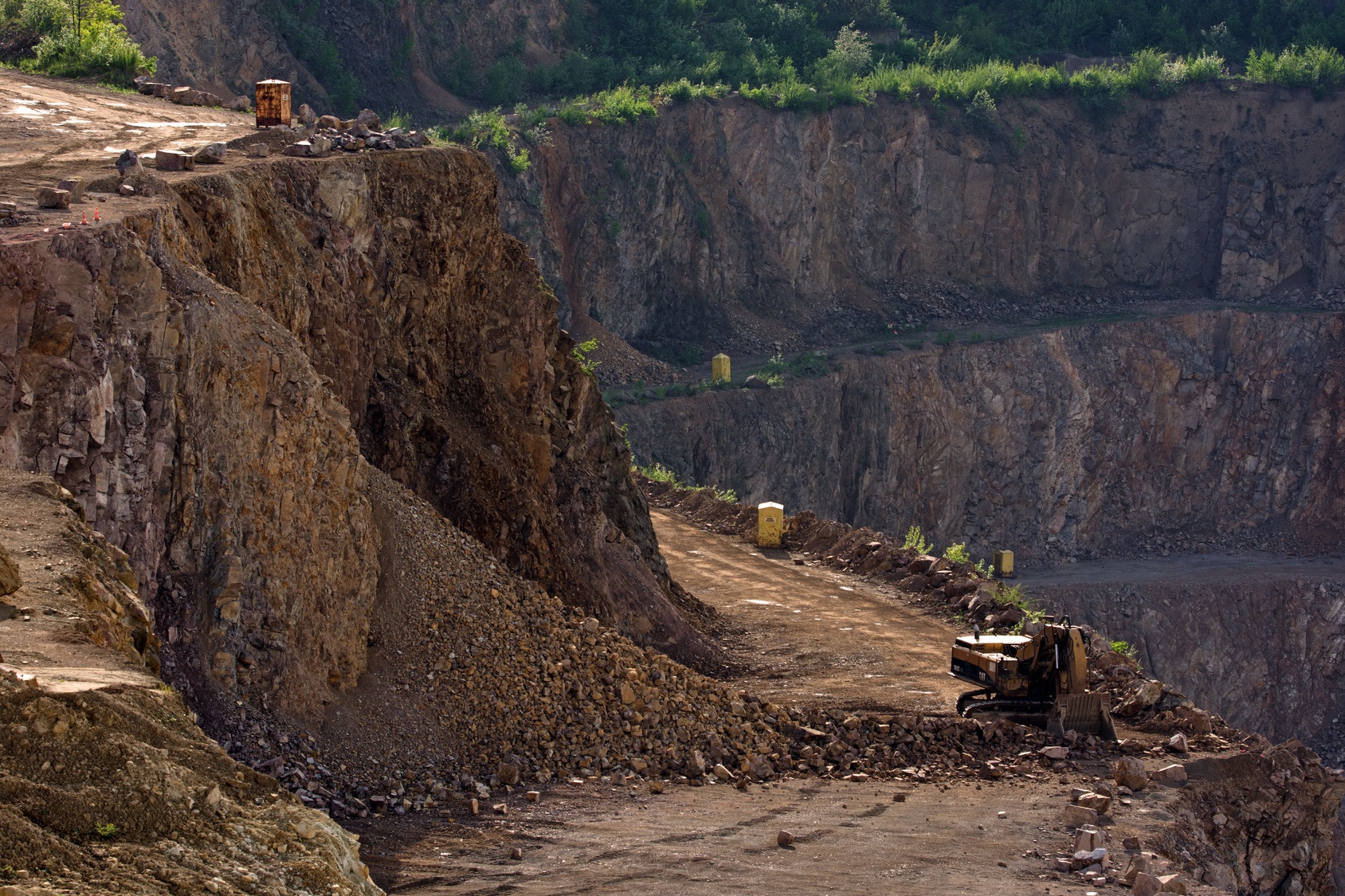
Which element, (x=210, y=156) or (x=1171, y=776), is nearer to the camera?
(x=210, y=156)

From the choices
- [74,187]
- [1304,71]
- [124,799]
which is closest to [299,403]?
[74,187]

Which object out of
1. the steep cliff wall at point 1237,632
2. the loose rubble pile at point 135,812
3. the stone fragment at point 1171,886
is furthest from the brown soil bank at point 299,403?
the steep cliff wall at point 1237,632

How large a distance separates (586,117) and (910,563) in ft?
71.8

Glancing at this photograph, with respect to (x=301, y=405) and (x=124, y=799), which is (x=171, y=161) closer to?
(x=301, y=405)

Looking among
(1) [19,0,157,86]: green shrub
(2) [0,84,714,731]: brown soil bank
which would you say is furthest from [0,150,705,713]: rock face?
(1) [19,0,157,86]: green shrub

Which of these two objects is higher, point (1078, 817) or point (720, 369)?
point (720, 369)

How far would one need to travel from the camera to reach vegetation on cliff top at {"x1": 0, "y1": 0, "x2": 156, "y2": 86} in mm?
23906

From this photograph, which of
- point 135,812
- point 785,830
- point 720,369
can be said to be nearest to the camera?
point 135,812

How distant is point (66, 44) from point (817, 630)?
45.8 ft

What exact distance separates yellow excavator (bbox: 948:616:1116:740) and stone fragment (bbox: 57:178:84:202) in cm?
1052

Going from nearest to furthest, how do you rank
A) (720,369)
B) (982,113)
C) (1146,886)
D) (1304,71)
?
(1146,886)
(720,369)
(982,113)
(1304,71)

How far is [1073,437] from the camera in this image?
154 feet

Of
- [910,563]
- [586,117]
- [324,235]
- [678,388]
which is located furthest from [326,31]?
[324,235]

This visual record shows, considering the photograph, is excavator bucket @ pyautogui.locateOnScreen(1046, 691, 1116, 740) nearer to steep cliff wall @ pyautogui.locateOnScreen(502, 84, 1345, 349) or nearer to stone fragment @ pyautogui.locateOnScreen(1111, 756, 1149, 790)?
stone fragment @ pyautogui.locateOnScreen(1111, 756, 1149, 790)
